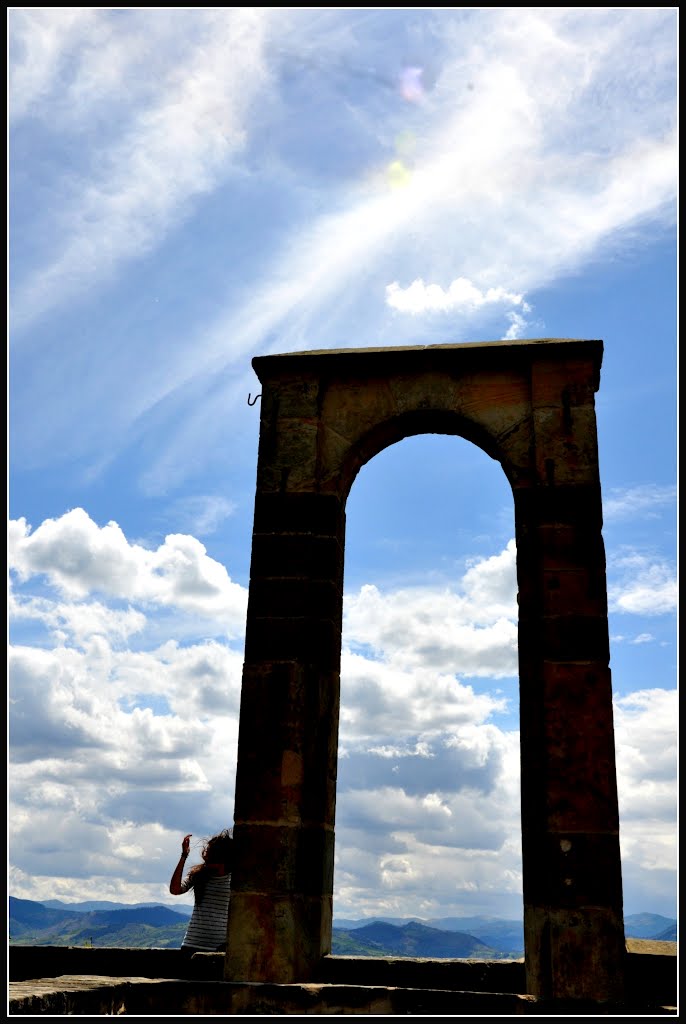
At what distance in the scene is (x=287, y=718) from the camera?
24.4ft

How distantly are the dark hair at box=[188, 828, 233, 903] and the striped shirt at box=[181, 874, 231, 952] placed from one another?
31 mm

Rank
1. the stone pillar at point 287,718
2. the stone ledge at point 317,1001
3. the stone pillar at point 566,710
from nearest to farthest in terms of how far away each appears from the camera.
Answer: the stone ledge at point 317,1001 → the stone pillar at point 566,710 → the stone pillar at point 287,718

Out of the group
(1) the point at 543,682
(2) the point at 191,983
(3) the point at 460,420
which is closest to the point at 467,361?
(3) the point at 460,420

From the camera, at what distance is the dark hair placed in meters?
7.55

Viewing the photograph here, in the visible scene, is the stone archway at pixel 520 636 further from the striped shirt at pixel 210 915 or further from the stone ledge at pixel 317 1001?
the striped shirt at pixel 210 915

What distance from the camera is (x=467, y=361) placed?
27.3 ft

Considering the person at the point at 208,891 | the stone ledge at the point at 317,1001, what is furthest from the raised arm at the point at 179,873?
the stone ledge at the point at 317,1001

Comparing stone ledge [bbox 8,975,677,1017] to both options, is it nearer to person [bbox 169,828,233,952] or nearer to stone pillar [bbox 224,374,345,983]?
stone pillar [bbox 224,374,345,983]

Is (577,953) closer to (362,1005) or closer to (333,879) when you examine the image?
(362,1005)

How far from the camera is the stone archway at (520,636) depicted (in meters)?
6.67

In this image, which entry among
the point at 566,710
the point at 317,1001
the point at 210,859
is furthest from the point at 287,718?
the point at 566,710

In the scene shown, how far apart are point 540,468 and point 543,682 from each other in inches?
Answer: 71.5

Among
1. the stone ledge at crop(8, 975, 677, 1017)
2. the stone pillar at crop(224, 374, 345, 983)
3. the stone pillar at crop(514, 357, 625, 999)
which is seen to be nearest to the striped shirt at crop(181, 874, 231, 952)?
the stone pillar at crop(224, 374, 345, 983)

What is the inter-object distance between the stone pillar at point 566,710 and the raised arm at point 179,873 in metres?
2.90
